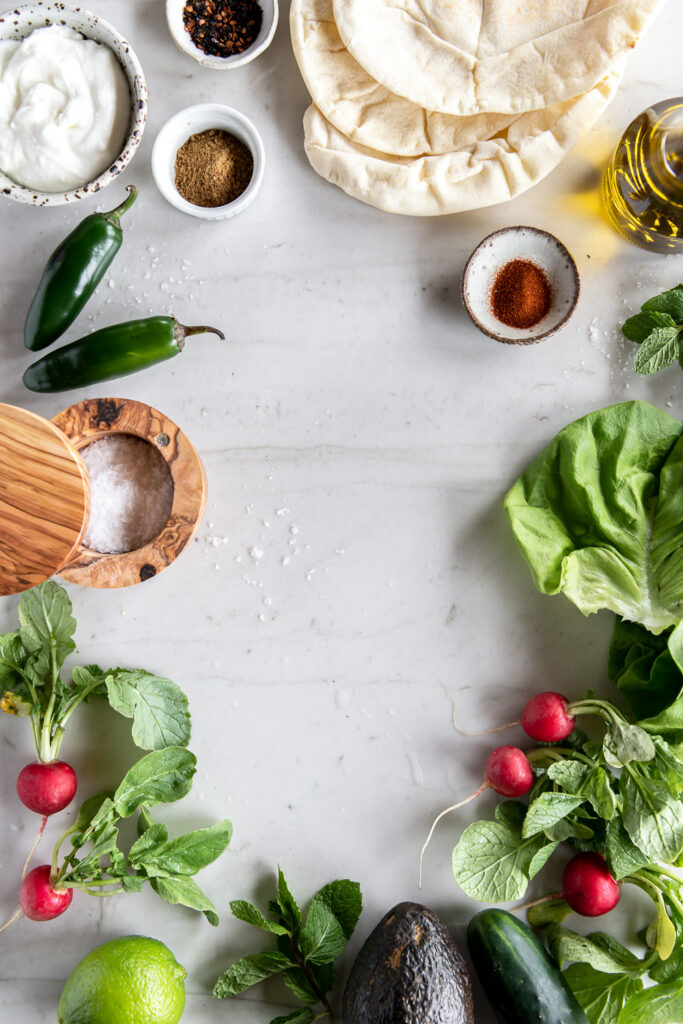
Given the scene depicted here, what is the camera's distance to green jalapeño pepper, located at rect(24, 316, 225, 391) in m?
1.05

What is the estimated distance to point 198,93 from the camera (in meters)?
1.13

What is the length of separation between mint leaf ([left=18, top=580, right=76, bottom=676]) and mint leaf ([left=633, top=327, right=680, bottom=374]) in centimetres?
80

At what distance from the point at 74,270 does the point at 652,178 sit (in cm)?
75

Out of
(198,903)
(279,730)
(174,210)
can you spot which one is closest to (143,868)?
(198,903)

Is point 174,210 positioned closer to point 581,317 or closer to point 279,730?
point 581,317

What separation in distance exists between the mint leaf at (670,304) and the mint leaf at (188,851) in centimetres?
88

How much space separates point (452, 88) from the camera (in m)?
1.04

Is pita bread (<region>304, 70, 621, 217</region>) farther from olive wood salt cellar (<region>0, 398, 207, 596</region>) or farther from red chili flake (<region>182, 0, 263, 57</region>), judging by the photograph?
olive wood salt cellar (<region>0, 398, 207, 596</region>)

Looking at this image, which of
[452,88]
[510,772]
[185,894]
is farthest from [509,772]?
[452,88]

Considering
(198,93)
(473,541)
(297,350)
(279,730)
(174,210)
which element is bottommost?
(279,730)

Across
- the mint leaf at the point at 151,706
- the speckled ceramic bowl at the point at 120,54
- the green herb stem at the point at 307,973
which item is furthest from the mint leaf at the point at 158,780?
the speckled ceramic bowl at the point at 120,54

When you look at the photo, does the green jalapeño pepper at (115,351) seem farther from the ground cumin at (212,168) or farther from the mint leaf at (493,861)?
the mint leaf at (493,861)

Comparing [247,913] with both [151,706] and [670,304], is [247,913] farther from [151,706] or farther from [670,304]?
[670,304]

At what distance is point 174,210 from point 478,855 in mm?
946
